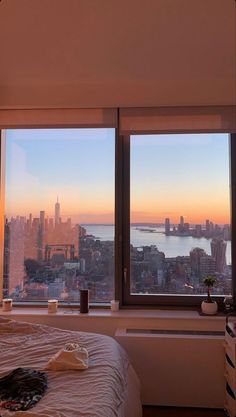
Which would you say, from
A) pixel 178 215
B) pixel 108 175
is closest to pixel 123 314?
pixel 178 215

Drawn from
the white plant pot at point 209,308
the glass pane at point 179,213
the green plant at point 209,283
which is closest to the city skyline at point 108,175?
the glass pane at point 179,213

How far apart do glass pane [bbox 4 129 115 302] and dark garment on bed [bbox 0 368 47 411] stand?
→ 51.6 inches

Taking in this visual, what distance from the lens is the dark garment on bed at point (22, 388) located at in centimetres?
130

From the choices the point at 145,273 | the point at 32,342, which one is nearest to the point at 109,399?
the point at 32,342

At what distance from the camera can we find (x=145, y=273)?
9.23ft

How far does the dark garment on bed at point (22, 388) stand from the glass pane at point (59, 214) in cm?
131

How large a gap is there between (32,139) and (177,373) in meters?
2.21

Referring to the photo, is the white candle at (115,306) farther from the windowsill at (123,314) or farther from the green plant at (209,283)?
the green plant at (209,283)

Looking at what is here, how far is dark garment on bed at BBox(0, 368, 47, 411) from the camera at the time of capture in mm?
1303

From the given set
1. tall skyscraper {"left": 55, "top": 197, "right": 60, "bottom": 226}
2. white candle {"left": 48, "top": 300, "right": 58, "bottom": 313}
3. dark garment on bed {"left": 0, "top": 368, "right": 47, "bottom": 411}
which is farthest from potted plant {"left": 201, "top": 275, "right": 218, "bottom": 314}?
dark garment on bed {"left": 0, "top": 368, "right": 47, "bottom": 411}

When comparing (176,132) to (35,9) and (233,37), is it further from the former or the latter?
(35,9)

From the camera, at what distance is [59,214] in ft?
9.58

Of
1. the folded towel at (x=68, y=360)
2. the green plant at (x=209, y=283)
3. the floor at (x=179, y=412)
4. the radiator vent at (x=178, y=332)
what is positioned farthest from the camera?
the green plant at (x=209, y=283)

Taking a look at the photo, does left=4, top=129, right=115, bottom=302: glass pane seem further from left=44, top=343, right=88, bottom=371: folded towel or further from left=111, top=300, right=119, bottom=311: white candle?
left=44, top=343, right=88, bottom=371: folded towel
